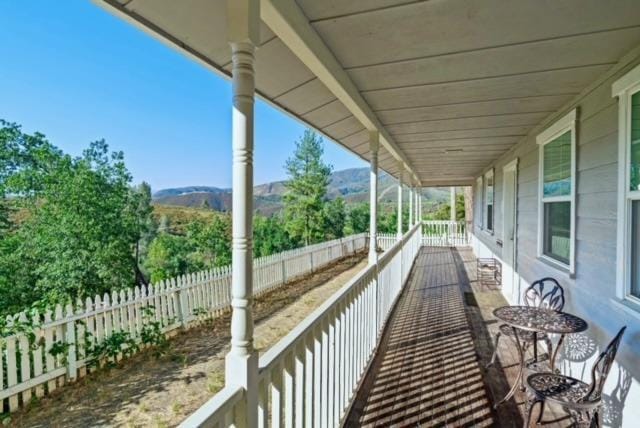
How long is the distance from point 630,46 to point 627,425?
7.64 ft

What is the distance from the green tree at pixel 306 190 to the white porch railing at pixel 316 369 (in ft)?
40.2

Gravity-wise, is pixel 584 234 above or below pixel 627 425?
above

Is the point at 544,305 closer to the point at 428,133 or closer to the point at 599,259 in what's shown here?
the point at 599,259

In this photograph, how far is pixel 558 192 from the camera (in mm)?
3480

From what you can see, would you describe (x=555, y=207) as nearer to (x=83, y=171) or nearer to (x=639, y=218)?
(x=639, y=218)

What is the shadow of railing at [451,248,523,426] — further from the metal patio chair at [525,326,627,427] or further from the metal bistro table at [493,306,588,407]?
the metal patio chair at [525,326,627,427]

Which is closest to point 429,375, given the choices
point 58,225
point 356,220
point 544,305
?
point 544,305

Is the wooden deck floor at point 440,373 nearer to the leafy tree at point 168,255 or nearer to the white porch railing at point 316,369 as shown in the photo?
the white porch railing at point 316,369

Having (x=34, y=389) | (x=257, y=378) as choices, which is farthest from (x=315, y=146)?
(x=257, y=378)

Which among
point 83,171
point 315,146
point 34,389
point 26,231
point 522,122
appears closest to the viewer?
point 34,389

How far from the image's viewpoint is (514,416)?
8.19 ft

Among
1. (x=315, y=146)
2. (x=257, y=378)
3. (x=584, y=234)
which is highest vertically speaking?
(x=315, y=146)

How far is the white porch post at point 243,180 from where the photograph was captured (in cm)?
126

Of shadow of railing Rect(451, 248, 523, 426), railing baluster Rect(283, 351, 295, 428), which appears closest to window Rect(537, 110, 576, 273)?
shadow of railing Rect(451, 248, 523, 426)
